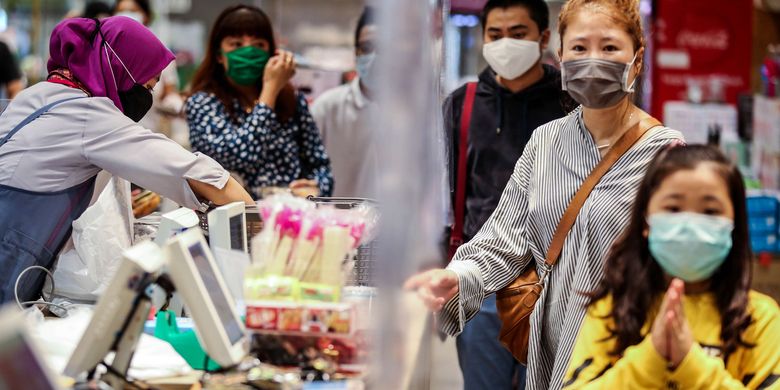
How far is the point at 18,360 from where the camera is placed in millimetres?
1826

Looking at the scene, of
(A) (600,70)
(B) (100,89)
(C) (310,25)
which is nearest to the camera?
(A) (600,70)

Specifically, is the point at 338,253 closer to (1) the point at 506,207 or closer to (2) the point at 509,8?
(1) the point at 506,207

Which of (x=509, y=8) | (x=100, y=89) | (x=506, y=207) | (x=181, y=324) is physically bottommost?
(x=181, y=324)

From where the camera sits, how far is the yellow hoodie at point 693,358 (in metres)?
2.26

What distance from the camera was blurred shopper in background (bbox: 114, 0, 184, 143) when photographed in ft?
21.2

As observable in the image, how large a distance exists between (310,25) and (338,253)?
21.0ft

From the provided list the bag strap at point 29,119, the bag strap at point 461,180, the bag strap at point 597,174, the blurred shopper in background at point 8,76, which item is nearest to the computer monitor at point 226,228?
the bag strap at point 29,119

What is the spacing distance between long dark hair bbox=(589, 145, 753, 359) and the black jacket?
1.61 meters

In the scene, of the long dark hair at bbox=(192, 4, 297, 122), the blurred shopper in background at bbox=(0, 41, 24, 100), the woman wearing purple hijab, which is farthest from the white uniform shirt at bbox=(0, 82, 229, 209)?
the blurred shopper in background at bbox=(0, 41, 24, 100)

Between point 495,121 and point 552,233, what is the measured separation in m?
1.19

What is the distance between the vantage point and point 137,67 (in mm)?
3582

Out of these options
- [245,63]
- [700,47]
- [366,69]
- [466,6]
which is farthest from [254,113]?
[466,6]

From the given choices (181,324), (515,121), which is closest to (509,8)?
(515,121)

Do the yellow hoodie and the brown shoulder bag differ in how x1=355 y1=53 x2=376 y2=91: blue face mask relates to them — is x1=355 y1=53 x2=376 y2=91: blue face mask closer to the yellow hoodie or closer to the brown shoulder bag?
the brown shoulder bag
